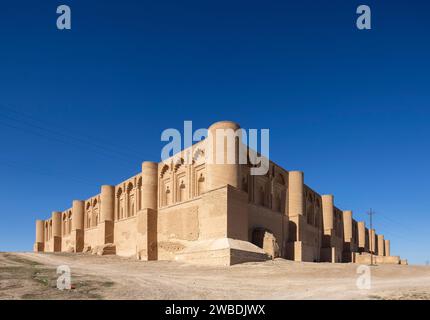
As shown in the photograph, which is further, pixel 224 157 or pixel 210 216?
pixel 224 157

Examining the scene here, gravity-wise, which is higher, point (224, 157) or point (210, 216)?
point (224, 157)

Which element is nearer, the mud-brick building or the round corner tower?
the mud-brick building

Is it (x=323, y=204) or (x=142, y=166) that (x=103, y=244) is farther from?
(x=323, y=204)

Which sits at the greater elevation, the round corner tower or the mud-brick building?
the round corner tower

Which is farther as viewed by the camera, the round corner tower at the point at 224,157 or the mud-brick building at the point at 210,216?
the round corner tower at the point at 224,157

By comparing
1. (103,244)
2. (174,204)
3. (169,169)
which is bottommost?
(103,244)

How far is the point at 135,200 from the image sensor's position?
1510 inches

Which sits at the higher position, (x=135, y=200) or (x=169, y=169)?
(x=169, y=169)

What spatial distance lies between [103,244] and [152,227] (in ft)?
30.4

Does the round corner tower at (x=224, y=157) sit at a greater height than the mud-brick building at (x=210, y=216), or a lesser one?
greater

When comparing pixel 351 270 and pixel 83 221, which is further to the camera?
pixel 83 221
